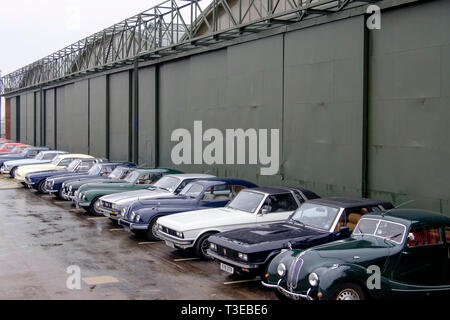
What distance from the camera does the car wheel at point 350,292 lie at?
6.89 meters

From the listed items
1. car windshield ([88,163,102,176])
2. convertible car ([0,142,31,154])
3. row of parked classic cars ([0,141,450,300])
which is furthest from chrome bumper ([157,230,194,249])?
convertible car ([0,142,31,154])

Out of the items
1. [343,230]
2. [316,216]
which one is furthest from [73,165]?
[343,230]

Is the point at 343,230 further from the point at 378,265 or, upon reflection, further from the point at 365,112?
the point at 365,112

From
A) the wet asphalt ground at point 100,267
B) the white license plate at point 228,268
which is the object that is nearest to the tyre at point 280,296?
the wet asphalt ground at point 100,267

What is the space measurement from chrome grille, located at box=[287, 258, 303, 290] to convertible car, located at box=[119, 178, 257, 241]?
518 centimetres

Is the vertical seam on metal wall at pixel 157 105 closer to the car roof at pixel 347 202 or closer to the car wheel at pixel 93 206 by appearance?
the car wheel at pixel 93 206

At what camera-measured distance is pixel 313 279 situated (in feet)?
22.9

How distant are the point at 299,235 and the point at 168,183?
6312 millimetres

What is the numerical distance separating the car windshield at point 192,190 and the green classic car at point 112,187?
2.96 meters

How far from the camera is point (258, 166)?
17.2 meters
